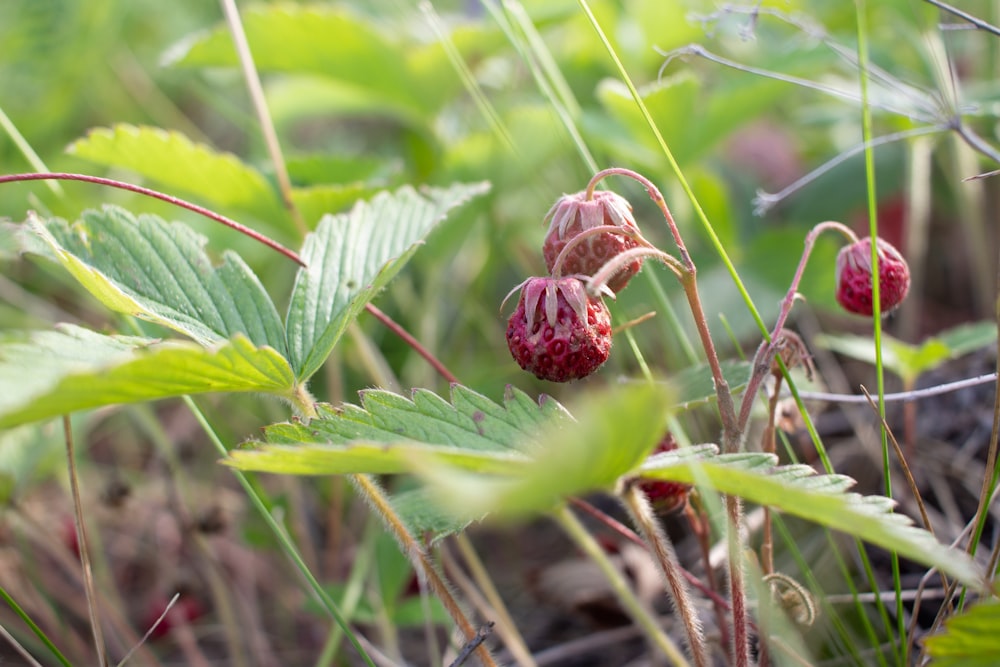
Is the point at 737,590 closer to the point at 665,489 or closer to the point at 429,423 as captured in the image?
the point at 665,489

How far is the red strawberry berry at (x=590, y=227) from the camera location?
0.98 meters

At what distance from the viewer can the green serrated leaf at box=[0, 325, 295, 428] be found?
65cm

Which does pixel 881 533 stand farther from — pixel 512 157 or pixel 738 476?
pixel 512 157

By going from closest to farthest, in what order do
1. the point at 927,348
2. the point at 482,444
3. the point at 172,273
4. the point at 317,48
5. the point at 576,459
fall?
1. the point at 576,459
2. the point at 482,444
3. the point at 172,273
4. the point at 927,348
5. the point at 317,48

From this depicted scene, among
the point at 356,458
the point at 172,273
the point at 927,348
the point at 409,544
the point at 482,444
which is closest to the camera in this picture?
the point at 356,458

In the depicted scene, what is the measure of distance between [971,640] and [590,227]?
547 millimetres

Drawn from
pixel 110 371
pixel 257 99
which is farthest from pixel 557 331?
pixel 257 99

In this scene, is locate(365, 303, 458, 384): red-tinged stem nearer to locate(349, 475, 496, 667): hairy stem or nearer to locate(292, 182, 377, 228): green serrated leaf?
locate(349, 475, 496, 667): hairy stem

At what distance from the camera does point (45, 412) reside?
2.19 ft

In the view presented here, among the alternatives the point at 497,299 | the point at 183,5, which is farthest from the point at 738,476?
the point at 183,5

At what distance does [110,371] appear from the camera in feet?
2.18

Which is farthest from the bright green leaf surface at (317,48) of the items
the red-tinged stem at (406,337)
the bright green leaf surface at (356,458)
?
the bright green leaf surface at (356,458)

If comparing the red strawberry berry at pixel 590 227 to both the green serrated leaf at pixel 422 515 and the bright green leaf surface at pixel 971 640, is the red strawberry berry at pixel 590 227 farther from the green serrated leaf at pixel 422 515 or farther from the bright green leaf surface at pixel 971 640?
the bright green leaf surface at pixel 971 640

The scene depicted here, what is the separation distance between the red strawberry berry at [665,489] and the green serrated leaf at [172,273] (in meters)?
0.49
